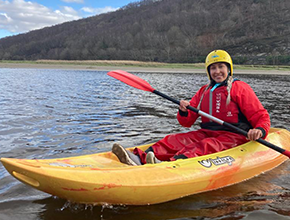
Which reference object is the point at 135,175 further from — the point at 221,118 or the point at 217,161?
the point at 221,118

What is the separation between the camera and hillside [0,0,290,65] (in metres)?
52.2

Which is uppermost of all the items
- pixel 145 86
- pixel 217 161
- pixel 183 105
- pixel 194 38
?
pixel 194 38

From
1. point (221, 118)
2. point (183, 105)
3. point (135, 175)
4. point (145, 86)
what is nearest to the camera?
point (135, 175)

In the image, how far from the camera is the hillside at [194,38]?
5217 centimetres

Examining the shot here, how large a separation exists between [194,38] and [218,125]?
66.3 meters

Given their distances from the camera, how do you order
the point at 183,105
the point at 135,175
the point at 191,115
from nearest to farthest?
1. the point at 135,175
2. the point at 183,105
3. the point at 191,115

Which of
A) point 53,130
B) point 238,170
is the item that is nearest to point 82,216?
point 238,170

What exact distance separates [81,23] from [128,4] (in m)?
30.9

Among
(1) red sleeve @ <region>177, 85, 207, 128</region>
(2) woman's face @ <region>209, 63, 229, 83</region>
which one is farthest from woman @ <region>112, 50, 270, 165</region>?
(1) red sleeve @ <region>177, 85, 207, 128</region>

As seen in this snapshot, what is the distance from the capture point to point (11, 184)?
3.57 meters

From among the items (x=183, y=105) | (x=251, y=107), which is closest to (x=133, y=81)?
(x=183, y=105)

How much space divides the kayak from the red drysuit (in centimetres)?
19

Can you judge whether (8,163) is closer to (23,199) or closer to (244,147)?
(23,199)

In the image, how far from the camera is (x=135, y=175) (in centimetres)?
303
